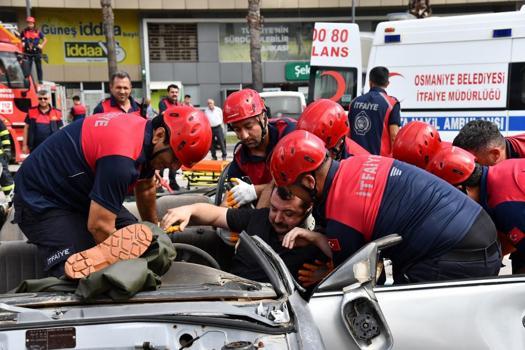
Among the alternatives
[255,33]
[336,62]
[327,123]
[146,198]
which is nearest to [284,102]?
[255,33]

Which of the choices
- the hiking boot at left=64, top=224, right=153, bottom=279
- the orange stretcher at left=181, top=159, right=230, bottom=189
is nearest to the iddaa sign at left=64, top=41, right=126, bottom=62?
the orange stretcher at left=181, top=159, right=230, bottom=189

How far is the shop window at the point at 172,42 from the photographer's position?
87.3 feet

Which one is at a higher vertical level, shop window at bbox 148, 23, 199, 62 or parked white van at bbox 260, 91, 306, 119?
shop window at bbox 148, 23, 199, 62

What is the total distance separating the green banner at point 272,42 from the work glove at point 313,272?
968 inches

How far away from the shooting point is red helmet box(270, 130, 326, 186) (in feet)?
8.80

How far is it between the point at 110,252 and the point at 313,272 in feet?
3.87

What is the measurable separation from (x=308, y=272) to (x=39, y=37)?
15.0m

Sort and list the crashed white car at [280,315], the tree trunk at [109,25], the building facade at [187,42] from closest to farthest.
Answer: the crashed white car at [280,315]
the tree trunk at [109,25]
the building facade at [187,42]

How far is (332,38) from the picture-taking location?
32.2 feet

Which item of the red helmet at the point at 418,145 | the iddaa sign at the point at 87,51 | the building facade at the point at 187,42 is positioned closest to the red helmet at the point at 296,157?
the red helmet at the point at 418,145

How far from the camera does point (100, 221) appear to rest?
2.87 m

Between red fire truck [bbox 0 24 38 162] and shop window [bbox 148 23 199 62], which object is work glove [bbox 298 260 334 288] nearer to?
red fire truck [bbox 0 24 38 162]

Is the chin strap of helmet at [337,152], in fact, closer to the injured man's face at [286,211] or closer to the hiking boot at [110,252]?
the injured man's face at [286,211]

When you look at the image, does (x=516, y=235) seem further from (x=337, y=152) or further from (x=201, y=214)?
(x=201, y=214)
